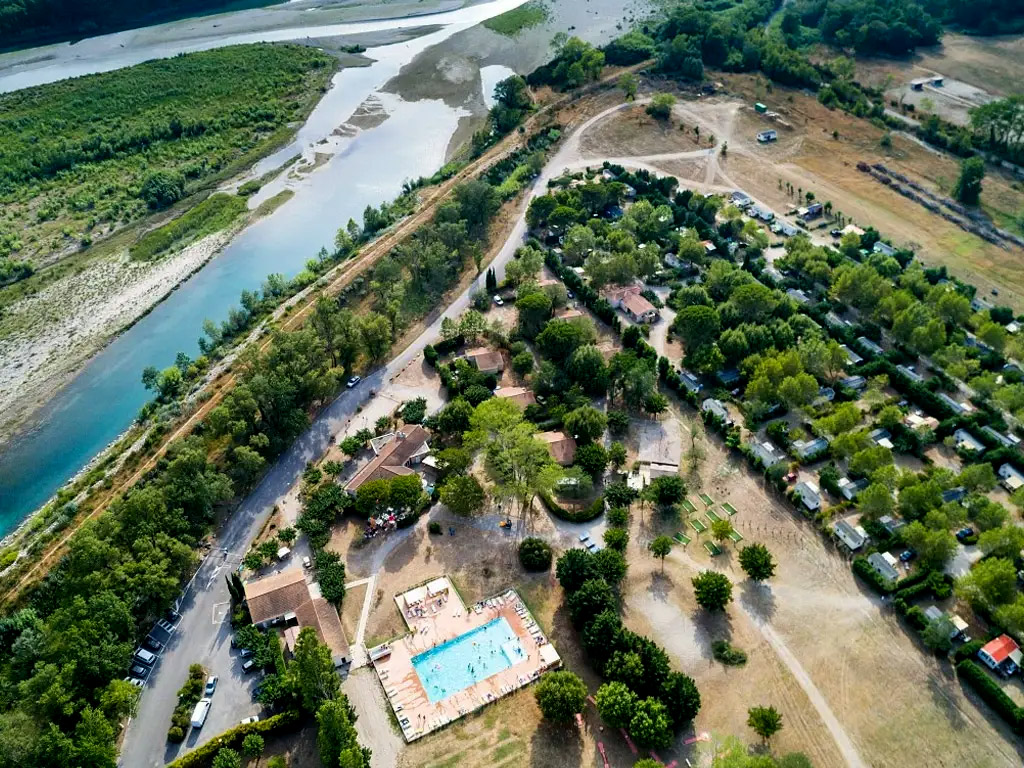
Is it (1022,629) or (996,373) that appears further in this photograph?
(996,373)

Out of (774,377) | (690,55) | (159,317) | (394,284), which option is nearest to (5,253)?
(159,317)

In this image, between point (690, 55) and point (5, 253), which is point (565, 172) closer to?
point (690, 55)

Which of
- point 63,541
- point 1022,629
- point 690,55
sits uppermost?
point 690,55

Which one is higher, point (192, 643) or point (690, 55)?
point (690, 55)

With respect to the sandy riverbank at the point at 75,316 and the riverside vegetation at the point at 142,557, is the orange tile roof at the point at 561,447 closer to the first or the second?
the riverside vegetation at the point at 142,557

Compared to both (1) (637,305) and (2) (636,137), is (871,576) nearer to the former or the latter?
(1) (637,305)

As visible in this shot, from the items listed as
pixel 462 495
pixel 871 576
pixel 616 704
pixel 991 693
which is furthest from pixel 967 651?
pixel 462 495

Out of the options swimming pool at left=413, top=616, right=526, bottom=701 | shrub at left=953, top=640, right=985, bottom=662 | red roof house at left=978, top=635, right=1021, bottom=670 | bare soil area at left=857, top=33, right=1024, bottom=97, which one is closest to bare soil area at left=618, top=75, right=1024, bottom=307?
bare soil area at left=857, top=33, right=1024, bottom=97
